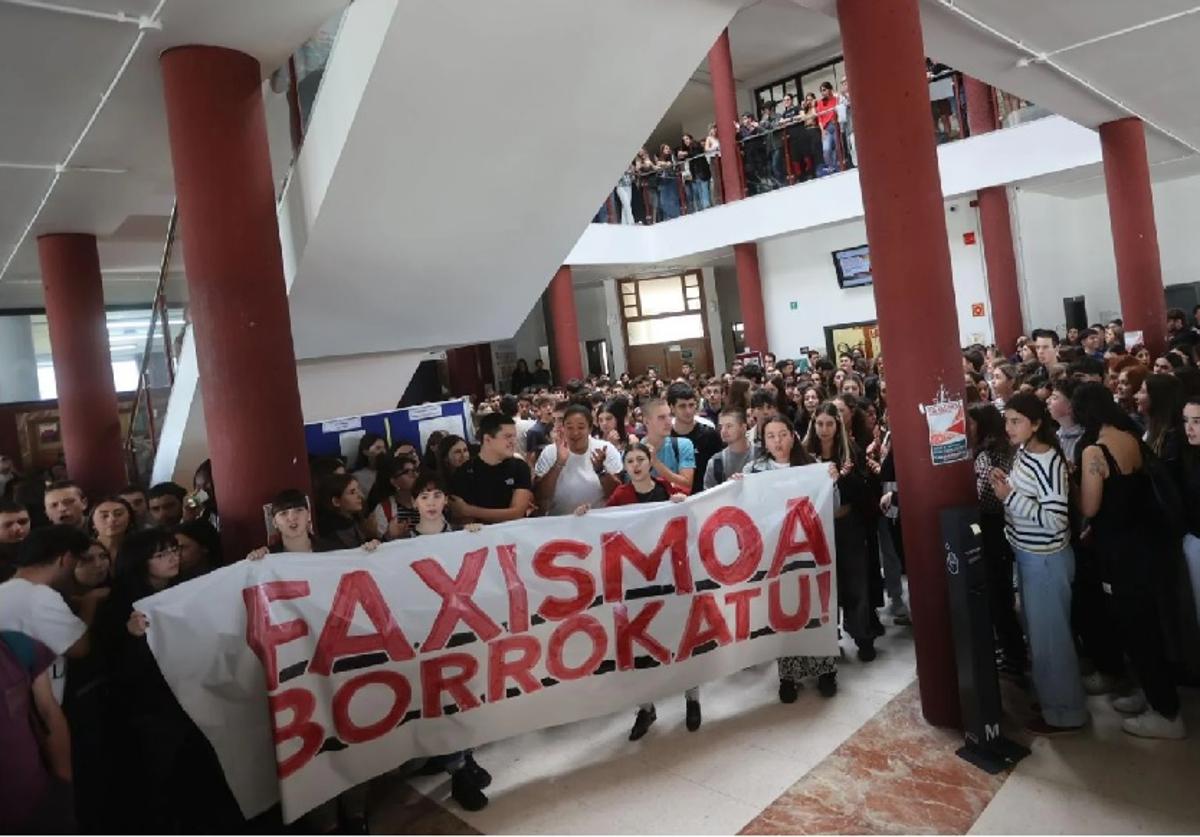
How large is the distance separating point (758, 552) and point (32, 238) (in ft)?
22.9

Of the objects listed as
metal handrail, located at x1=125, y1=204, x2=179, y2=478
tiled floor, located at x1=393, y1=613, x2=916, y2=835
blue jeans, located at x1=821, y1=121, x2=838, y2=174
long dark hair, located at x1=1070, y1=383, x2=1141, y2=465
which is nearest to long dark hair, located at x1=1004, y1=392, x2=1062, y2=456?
long dark hair, located at x1=1070, y1=383, x2=1141, y2=465

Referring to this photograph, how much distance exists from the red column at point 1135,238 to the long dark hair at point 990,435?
5.11 m

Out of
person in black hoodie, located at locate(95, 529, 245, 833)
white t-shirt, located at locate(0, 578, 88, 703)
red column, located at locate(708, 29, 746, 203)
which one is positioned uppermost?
red column, located at locate(708, 29, 746, 203)

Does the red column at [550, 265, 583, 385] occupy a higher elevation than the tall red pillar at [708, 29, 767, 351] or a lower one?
lower

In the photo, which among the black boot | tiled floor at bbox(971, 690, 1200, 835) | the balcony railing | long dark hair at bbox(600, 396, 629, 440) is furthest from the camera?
the balcony railing

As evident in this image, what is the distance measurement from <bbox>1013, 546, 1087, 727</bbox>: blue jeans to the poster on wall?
49cm

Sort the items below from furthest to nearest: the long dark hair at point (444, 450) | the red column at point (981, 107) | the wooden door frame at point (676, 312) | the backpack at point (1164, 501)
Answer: the wooden door frame at point (676, 312) → the red column at point (981, 107) → the long dark hair at point (444, 450) → the backpack at point (1164, 501)

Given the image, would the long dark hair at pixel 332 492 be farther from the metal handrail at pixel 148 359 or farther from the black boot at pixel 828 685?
the metal handrail at pixel 148 359

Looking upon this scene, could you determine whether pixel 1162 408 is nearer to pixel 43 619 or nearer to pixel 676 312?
pixel 43 619

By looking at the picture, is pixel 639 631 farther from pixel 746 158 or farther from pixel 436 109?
pixel 746 158

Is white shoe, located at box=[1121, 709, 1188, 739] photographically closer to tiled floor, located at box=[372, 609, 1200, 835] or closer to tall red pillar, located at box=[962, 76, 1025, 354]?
tiled floor, located at box=[372, 609, 1200, 835]

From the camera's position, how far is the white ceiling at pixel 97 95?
3.68 m

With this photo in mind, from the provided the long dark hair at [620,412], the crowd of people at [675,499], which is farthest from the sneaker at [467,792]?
the long dark hair at [620,412]

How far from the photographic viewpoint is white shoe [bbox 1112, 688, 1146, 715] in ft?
11.1
